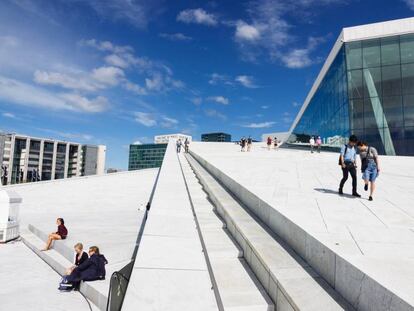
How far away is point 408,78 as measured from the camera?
2656 centimetres

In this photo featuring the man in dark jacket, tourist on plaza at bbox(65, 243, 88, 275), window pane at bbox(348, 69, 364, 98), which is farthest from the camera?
window pane at bbox(348, 69, 364, 98)

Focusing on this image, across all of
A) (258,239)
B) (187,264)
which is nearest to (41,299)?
(187,264)

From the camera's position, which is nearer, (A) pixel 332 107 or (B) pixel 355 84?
(B) pixel 355 84

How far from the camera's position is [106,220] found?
1245cm

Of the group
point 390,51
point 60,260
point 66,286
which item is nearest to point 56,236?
point 60,260

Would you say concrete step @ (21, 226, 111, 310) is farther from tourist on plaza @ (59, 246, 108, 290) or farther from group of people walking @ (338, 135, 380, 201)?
group of people walking @ (338, 135, 380, 201)

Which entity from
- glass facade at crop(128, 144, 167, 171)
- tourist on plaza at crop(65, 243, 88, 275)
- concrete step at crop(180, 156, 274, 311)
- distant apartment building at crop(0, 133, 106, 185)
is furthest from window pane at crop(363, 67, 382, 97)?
glass facade at crop(128, 144, 167, 171)

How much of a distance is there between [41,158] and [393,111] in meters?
121

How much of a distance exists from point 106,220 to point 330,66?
30.8 meters

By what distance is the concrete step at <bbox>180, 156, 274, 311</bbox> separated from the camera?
353 centimetres

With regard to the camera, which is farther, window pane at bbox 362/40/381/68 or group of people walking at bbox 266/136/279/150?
group of people walking at bbox 266/136/279/150

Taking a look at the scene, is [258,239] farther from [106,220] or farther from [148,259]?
[106,220]

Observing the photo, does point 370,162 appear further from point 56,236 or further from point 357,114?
point 357,114

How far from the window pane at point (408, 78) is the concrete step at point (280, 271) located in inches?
1061
